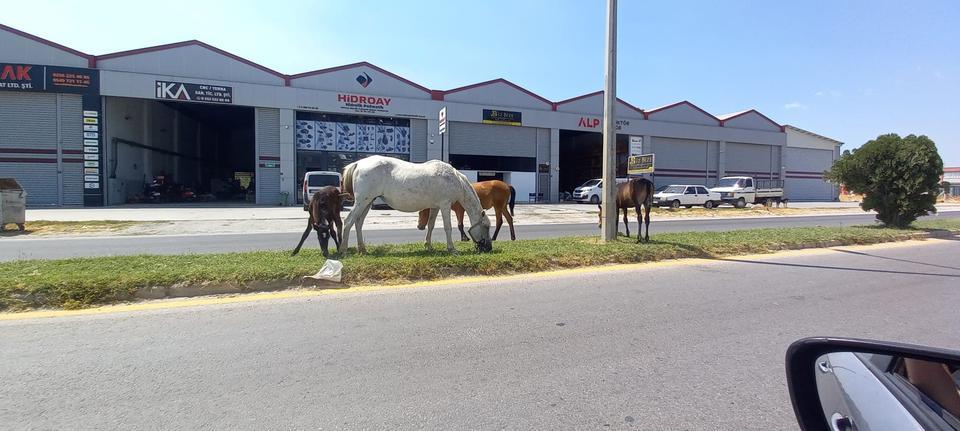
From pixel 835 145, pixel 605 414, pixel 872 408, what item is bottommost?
pixel 605 414

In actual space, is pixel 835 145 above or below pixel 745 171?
above

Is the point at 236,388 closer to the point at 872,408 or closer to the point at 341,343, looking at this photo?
the point at 341,343

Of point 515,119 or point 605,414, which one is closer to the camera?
point 605,414

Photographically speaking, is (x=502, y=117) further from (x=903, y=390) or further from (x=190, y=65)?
(x=903, y=390)

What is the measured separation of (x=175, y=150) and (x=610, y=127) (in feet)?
134

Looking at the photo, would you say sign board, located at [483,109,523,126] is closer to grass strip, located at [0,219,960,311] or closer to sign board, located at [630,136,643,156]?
sign board, located at [630,136,643,156]

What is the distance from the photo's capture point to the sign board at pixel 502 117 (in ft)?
119

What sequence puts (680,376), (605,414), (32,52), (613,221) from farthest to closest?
(32,52)
(613,221)
(680,376)
(605,414)

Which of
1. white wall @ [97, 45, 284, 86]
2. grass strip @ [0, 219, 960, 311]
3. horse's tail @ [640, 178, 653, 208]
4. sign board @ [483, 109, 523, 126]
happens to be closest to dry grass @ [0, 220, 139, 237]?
grass strip @ [0, 219, 960, 311]

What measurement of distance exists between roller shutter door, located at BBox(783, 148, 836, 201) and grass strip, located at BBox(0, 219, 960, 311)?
45.9 m

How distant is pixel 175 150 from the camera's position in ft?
129

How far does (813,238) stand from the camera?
11398mm

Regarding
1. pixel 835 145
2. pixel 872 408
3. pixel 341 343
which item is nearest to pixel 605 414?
pixel 872 408

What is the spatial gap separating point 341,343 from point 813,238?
11.8 m
